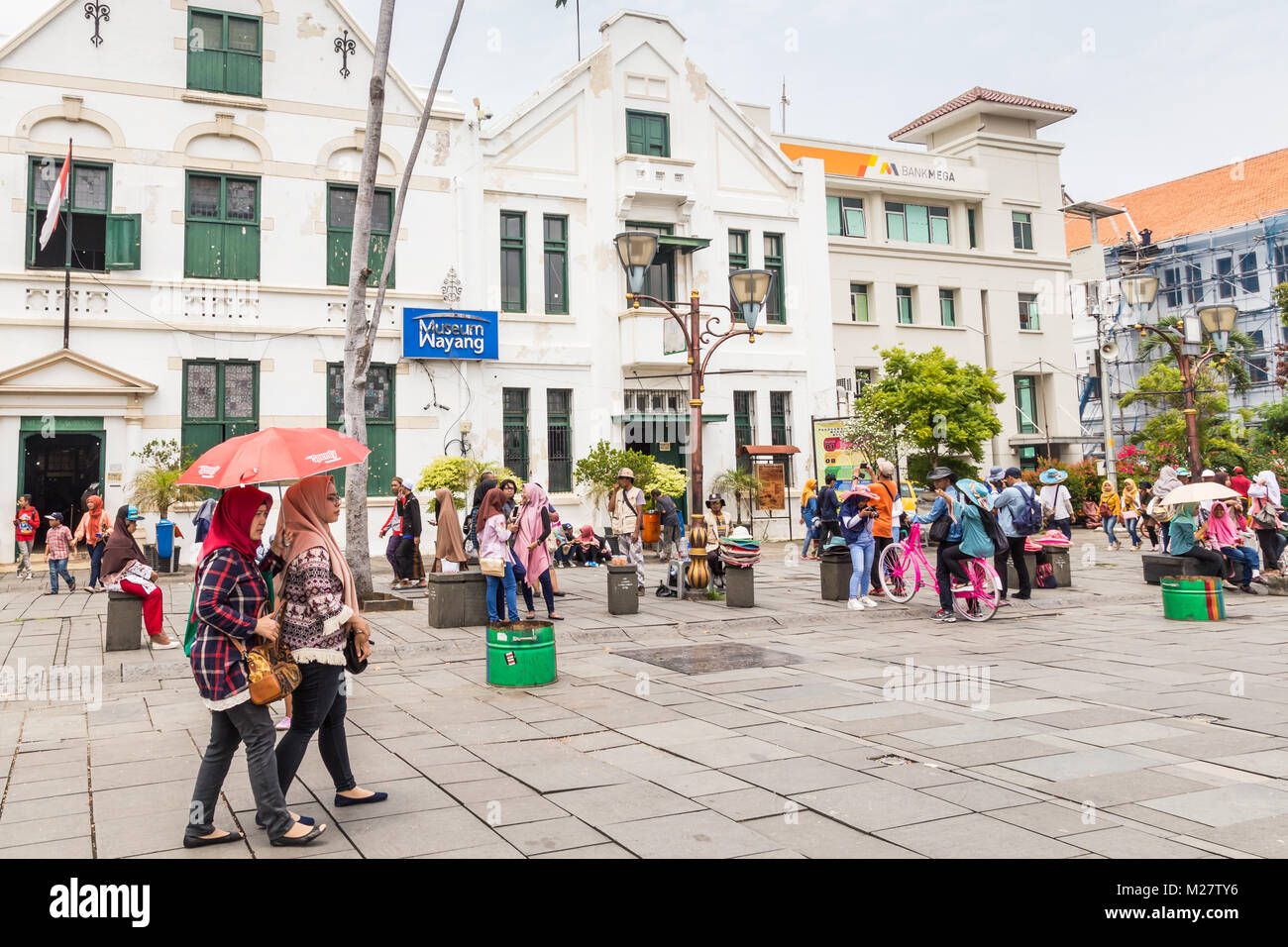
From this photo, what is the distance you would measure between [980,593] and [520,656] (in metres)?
6.53

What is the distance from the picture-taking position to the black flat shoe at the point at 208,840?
4.32 metres

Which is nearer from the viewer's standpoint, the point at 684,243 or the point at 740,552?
the point at 740,552

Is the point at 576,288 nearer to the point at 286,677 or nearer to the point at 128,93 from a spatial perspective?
the point at 128,93

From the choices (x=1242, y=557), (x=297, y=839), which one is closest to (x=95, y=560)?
(x=297, y=839)

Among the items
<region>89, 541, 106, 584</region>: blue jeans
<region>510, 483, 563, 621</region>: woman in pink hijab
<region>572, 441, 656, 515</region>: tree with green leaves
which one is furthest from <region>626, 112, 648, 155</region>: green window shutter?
<region>510, 483, 563, 621</region>: woman in pink hijab

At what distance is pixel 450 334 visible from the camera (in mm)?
23062

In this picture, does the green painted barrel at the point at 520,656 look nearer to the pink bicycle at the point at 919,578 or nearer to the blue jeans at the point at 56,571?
the pink bicycle at the point at 919,578

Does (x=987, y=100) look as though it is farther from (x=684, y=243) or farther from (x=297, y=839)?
(x=297, y=839)

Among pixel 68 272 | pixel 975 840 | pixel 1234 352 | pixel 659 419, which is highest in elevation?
pixel 1234 352

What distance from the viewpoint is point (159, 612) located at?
10.5 meters

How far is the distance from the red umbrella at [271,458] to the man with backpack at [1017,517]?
11.0 m

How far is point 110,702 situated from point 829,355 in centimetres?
2314

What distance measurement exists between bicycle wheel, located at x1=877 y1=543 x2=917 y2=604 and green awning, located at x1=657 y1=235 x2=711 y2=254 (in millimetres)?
13613
